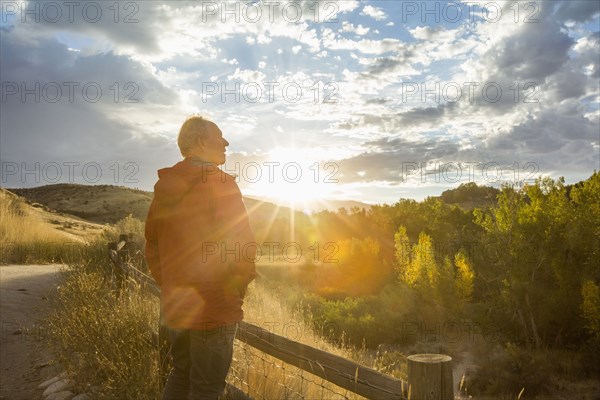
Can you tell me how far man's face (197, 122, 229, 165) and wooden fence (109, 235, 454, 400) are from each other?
1.33 metres

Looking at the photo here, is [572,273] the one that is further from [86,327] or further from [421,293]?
[86,327]

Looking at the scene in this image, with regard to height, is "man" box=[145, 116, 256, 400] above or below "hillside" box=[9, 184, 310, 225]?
below

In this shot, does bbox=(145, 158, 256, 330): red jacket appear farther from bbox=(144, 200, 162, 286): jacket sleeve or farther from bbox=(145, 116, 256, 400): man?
bbox=(144, 200, 162, 286): jacket sleeve

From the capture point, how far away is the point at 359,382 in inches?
116

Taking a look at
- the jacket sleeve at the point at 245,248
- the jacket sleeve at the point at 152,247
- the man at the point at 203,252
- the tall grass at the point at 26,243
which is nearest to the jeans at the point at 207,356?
the man at the point at 203,252

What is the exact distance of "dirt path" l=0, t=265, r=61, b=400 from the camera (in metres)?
6.29

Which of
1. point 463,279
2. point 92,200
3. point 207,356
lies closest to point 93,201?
point 92,200

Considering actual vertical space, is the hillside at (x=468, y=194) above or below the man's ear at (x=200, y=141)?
above

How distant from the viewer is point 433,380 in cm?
234

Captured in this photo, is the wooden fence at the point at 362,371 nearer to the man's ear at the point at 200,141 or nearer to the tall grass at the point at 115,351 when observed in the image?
the tall grass at the point at 115,351

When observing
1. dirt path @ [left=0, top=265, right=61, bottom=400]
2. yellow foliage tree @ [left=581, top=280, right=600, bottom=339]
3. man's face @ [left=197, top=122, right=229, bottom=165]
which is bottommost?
yellow foliage tree @ [left=581, top=280, right=600, bottom=339]

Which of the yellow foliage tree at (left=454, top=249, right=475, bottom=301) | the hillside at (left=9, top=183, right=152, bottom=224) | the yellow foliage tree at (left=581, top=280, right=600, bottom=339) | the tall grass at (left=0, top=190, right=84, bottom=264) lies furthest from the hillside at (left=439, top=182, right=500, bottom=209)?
the tall grass at (left=0, top=190, right=84, bottom=264)

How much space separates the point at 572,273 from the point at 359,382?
16.9 metres

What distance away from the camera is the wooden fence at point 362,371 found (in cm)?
235
